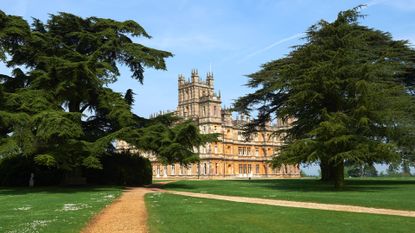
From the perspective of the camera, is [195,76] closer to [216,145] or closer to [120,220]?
[216,145]

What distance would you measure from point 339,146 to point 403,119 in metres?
3.79

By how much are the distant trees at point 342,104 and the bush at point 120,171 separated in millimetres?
11607

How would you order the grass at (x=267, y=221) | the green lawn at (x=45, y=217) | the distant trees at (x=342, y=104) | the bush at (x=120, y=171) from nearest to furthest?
the grass at (x=267, y=221)
the green lawn at (x=45, y=217)
the distant trees at (x=342, y=104)
the bush at (x=120, y=171)

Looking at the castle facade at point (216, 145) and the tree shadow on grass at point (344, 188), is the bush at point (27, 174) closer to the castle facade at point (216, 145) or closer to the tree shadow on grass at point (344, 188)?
the tree shadow on grass at point (344, 188)

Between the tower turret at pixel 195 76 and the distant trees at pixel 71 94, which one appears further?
the tower turret at pixel 195 76

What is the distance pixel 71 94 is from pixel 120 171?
725 cm

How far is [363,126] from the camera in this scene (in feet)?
73.5

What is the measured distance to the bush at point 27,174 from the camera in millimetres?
29141

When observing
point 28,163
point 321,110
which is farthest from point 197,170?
point 321,110

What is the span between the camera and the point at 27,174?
29.4 m

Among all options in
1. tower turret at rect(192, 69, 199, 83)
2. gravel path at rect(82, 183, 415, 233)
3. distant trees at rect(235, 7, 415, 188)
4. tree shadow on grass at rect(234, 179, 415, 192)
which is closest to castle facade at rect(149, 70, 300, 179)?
tower turret at rect(192, 69, 199, 83)

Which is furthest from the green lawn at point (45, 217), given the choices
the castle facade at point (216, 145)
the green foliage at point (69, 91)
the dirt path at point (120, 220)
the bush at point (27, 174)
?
the castle facade at point (216, 145)

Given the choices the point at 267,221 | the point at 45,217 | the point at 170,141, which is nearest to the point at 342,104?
the point at 170,141

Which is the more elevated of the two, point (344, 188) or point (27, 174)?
point (27, 174)
